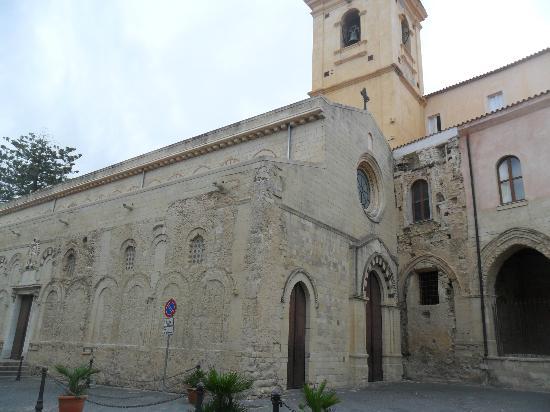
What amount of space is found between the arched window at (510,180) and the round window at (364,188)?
449 centimetres

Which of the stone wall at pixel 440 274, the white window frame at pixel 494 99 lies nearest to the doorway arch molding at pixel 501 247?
the stone wall at pixel 440 274

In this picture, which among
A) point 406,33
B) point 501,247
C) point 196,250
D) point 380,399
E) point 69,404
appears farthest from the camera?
point 406,33

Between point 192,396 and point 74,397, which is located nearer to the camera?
point 74,397

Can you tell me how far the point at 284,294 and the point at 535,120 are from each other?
10.2 metres

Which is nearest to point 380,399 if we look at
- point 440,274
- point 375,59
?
point 440,274

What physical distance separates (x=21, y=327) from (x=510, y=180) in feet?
61.1

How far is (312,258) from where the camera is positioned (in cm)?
1282

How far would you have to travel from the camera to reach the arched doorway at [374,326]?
1519 cm

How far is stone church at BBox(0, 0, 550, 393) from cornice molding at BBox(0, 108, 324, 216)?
0.29 feet

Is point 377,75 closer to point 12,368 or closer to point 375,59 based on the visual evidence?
point 375,59

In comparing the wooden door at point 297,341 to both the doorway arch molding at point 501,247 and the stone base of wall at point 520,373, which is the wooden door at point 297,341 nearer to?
the stone base of wall at point 520,373

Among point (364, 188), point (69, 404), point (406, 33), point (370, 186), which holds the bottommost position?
point (69, 404)

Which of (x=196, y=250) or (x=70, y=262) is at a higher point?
(x=70, y=262)

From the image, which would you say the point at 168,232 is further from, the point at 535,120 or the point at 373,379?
the point at 535,120
